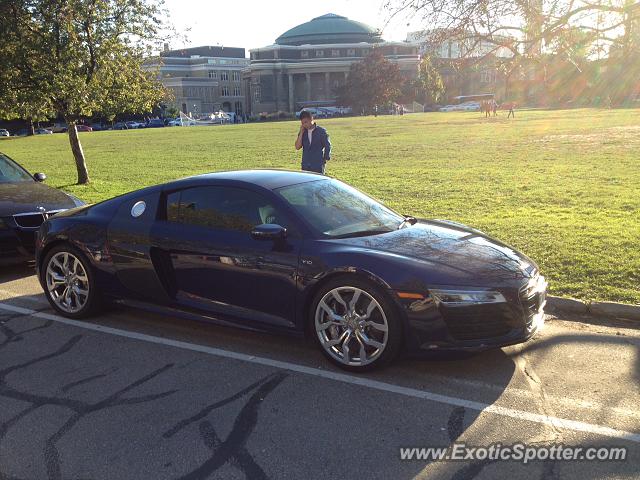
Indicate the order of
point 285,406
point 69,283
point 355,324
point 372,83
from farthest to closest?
point 372,83, point 69,283, point 355,324, point 285,406

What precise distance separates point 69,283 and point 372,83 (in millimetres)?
109433

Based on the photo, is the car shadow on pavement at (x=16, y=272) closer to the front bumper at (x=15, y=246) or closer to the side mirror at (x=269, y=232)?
the front bumper at (x=15, y=246)

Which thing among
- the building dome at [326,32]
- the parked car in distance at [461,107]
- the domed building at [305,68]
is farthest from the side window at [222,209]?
the building dome at [326,32]

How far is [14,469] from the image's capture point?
3.10 m

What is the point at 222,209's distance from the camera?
193 inches

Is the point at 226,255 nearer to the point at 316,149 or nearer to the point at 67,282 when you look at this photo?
the point at 67,282

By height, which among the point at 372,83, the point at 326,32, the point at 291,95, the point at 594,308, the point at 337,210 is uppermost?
the point at 326,32

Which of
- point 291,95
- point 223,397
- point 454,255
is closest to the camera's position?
point 223,397

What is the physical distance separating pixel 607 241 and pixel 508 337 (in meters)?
4.21

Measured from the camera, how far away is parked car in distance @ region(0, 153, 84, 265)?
6.96 m

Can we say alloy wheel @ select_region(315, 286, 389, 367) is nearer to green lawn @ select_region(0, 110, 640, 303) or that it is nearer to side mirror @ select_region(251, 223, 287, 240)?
side mirror @ select_region(251, 223, 287, 240)

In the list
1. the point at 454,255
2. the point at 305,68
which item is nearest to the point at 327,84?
the point at 305,68

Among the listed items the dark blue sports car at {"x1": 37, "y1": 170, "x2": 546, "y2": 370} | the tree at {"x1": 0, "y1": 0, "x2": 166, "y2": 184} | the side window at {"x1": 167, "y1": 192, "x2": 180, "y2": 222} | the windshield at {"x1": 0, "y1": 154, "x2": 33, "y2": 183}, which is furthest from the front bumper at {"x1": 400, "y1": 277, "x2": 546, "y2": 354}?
the tree at {"x1": 0, "y1": 0, "x2": 166, "y2": 184}

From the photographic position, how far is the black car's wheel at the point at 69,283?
5.42 meters
